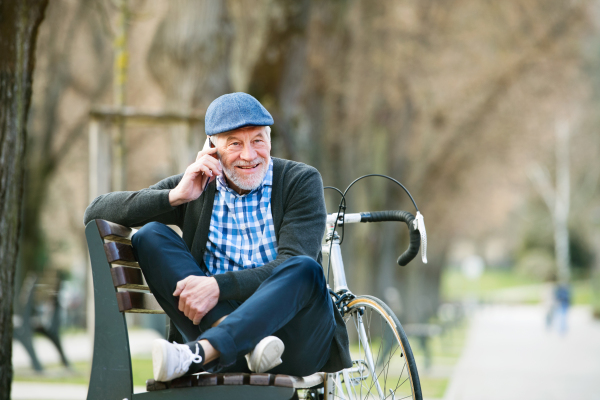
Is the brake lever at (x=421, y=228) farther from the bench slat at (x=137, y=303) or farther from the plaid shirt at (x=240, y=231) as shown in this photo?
the bench slat at (x=137, y=303)

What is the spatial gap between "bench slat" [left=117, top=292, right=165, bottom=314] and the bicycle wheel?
87 cm

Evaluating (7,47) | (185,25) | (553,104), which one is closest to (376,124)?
(553,104)

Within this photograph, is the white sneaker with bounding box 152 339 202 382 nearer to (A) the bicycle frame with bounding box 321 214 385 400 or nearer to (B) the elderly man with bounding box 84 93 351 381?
(B) the elderly man with bounding box 84 93 351 381

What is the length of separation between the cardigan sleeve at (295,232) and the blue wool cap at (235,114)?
13.0 inches

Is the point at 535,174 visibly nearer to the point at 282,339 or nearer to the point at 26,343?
the point at 26,343

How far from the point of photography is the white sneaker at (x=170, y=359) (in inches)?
117

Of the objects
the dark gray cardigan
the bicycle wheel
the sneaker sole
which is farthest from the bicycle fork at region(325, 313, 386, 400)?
the sneaker sole

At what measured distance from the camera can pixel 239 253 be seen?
3.73 metres

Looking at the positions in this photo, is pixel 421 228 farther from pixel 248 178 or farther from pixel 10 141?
pixel 10 141

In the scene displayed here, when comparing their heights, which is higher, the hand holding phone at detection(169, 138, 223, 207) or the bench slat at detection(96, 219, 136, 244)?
the hand holding phone at detection(169, 138, 223, 207)

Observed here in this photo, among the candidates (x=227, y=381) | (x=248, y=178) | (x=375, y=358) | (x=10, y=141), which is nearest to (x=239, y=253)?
(x=248, y=178)

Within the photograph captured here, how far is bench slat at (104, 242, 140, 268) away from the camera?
3.41 m

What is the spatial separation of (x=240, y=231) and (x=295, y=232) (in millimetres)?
281

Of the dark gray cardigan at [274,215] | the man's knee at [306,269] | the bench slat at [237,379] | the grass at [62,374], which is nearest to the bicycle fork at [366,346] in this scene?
the dark gray cardigan at [274,215]
